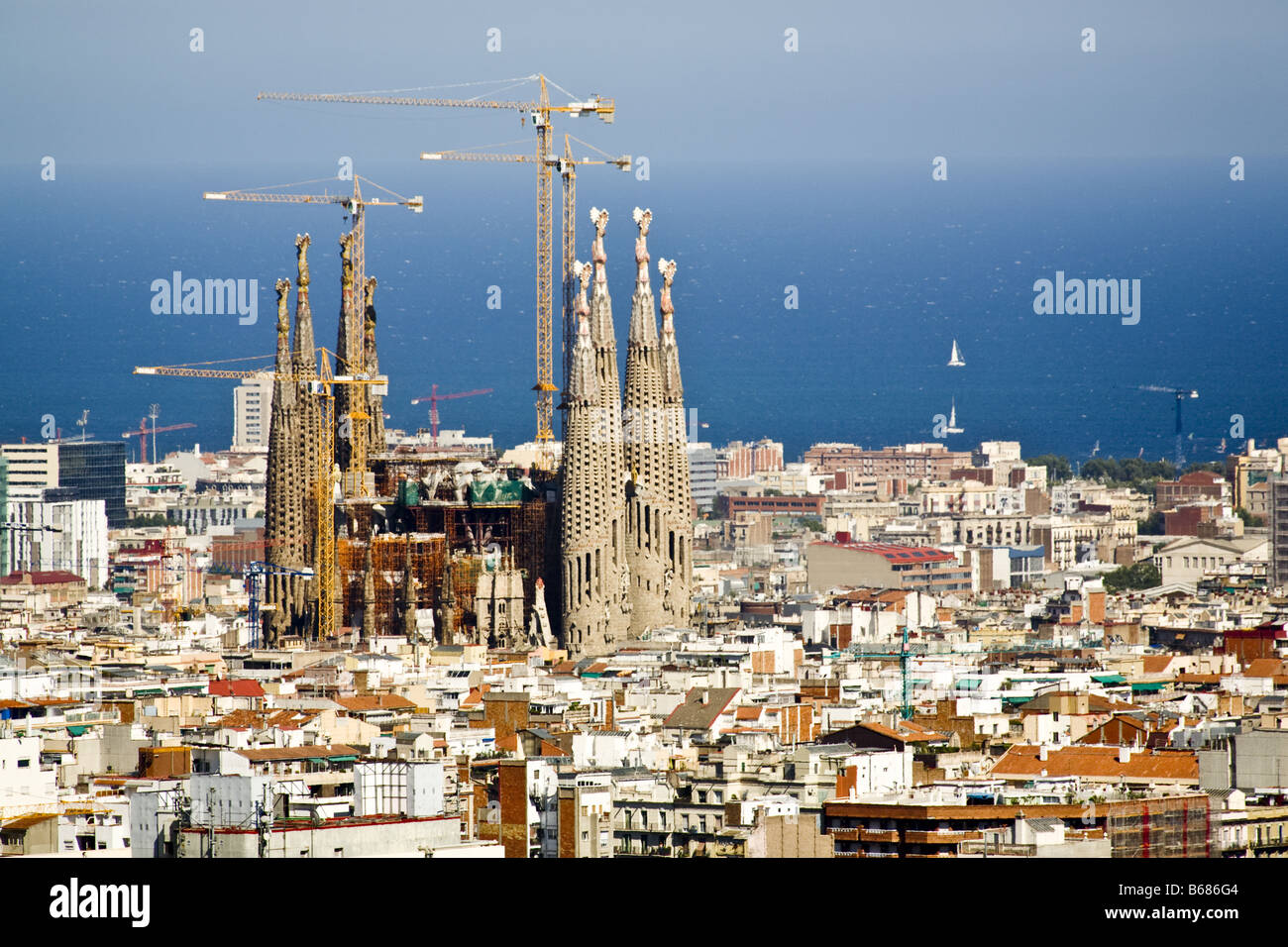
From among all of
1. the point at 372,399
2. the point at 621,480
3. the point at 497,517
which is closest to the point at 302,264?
the point at 372,399

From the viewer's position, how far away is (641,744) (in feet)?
125

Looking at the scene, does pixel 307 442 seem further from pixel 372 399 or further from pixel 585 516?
pixel 585 516

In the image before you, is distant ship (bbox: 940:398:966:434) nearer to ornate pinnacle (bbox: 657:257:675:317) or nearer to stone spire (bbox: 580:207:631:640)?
ornate pinnacle (bbox: 657:257:675:317)

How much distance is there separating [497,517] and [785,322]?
370ft

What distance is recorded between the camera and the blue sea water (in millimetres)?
138500

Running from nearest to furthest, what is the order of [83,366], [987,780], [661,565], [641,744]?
[987,780], [641,744], [661,565], [83,366]

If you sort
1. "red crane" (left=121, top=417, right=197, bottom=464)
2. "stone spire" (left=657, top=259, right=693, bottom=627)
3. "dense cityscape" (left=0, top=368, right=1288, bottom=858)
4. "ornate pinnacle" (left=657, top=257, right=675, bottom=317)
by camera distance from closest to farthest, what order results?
"dense cityscape" (left=0, top=368, right=1288, bottom=858)
"stone spire" (left=657, top=259, right=693, bottom=627)
"ornate pinnacle" (left=657, top=257, right=675, bottom=317)
"red crane" (left=121, top=417, right=197, bottom=464)

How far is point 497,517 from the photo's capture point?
6538 cm

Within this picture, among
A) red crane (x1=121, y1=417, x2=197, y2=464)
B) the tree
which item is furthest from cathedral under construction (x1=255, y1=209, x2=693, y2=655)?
red crane (x1=121, y1=417, x2=197, y2=464)

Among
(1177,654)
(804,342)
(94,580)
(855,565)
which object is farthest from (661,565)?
(804,342)

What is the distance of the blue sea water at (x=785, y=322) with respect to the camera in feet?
454

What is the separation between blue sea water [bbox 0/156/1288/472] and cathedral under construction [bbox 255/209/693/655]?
48041 mm
